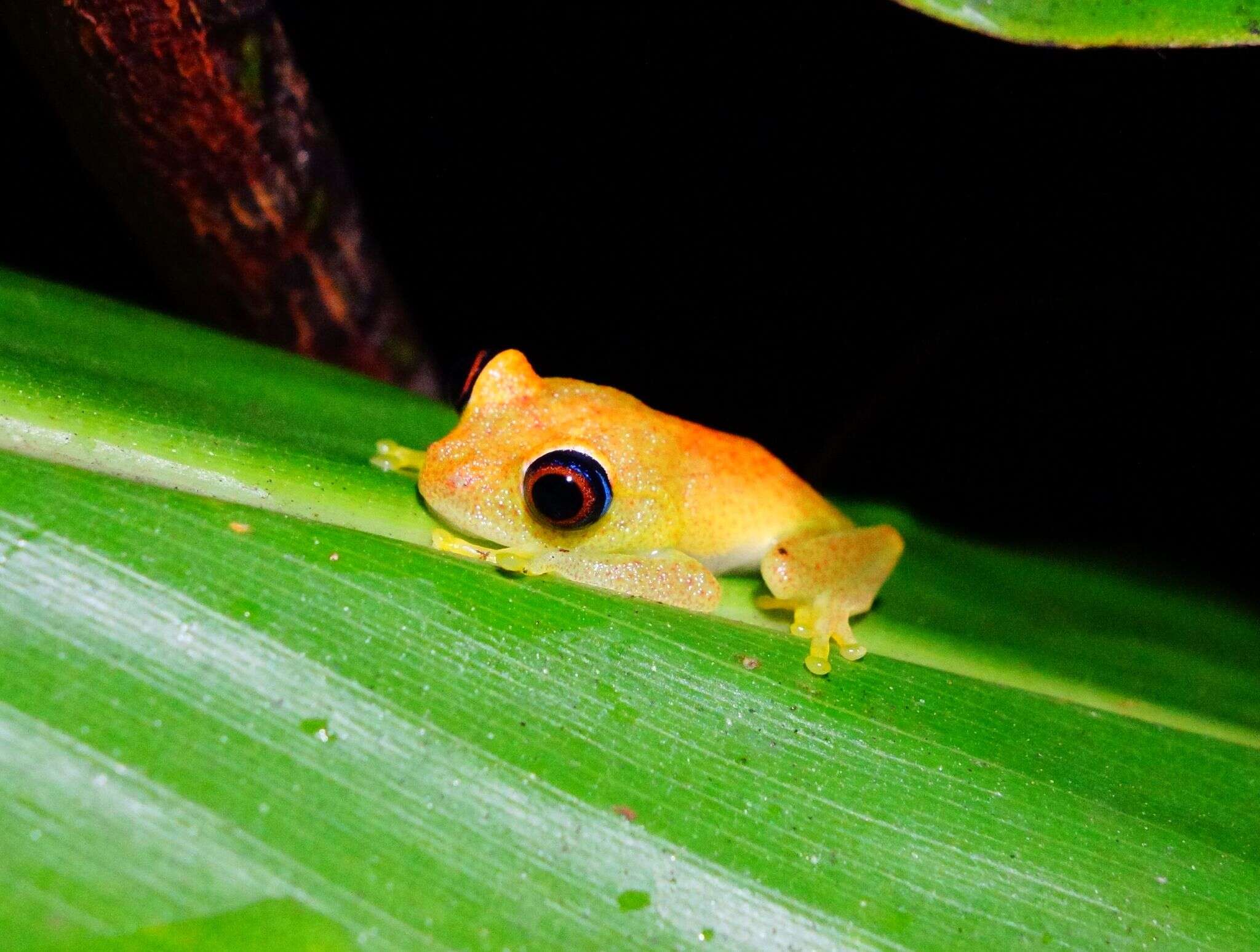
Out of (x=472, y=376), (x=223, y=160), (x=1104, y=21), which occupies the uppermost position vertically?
(x=223, y=160)

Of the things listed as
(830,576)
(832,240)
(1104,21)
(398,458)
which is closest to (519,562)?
(398,458)

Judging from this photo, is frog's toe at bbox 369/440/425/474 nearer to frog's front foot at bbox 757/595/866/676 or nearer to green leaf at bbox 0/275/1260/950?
green leaf at bbox 0/275/1260/950

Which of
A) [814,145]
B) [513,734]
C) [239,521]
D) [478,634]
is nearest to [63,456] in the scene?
[239,521]

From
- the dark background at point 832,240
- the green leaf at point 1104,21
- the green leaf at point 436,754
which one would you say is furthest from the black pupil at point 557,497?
the green leaf at point 1104,21

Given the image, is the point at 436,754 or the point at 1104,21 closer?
the point at 436,754

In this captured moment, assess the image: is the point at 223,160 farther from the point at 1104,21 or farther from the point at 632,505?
the point at 1104,21

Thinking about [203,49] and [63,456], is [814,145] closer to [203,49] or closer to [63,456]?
[203,49]

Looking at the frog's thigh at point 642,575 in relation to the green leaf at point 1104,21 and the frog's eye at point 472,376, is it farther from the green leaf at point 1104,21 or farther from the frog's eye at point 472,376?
the green leaf at point 1104,21
